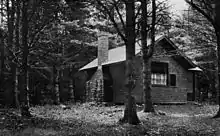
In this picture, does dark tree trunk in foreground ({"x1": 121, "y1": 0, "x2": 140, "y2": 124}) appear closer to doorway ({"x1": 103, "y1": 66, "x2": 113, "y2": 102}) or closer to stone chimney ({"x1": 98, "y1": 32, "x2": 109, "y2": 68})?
doorway ({"x1": 103, "y1": 66, "x2": 113, "y2": 102})

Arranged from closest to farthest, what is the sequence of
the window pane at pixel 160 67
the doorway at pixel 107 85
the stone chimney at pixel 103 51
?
1. the window pane at pixel 160 67
2. the doorway at pixel 107 85
3. the stone chimney at pixel 103 51

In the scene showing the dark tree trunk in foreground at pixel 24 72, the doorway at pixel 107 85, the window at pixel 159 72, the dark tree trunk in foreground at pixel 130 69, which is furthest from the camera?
the doorway at pixel 107 85

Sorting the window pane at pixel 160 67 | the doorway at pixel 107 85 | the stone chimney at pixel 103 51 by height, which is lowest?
the doorway at pixel 107 85

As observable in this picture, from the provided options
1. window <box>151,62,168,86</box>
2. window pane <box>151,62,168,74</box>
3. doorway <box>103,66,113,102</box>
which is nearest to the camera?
window <box>151,62,168,86</box>

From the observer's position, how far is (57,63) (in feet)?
84.8

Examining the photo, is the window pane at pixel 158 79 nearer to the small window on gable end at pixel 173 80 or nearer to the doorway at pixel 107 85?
the small window on gable end at pixel 173 80

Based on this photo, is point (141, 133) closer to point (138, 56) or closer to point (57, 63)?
point (138, 56)

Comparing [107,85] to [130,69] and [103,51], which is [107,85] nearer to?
[103,51]

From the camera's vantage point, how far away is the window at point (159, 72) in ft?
81.3

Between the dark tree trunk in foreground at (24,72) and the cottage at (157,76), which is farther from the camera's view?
the cottage at (157,76)

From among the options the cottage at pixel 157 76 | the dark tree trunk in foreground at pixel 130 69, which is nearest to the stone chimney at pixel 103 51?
the cottage at pixel 157 76

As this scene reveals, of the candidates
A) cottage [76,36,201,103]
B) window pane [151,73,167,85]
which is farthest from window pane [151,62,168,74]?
window pane [151,73,167,85]

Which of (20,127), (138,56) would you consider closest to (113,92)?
(138,56)

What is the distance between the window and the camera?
24.8 meters
